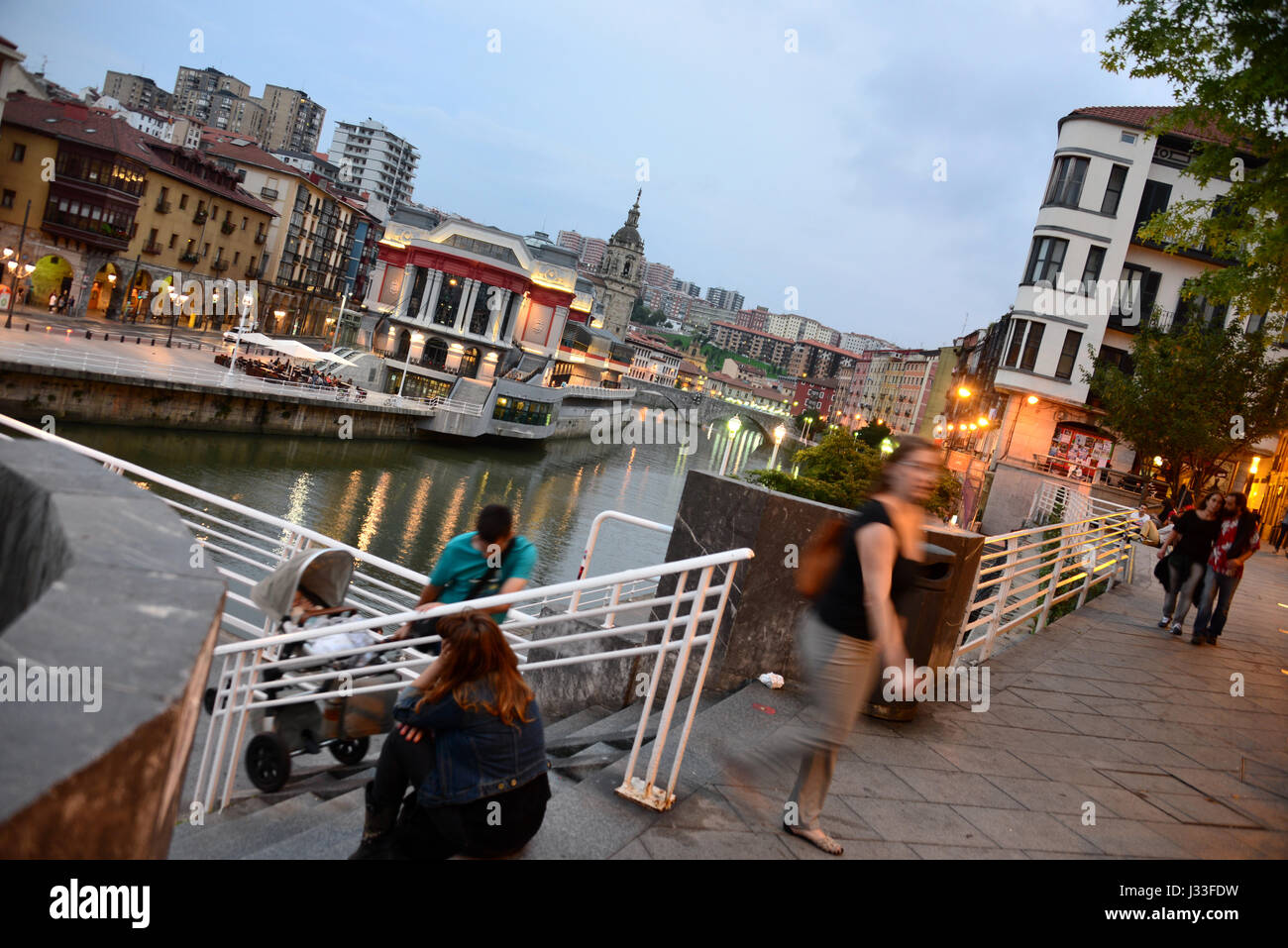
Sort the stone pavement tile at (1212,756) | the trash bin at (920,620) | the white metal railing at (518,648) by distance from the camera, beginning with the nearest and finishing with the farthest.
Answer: the white metal railing at (518,648) < the trash bin at (920,620) < the stone pavement tile at (1212,756)

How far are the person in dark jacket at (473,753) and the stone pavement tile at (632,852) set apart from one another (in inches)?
12.3

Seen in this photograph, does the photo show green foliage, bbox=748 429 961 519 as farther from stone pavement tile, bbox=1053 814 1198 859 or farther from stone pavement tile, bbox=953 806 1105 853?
stone pavement tile, bbox=953 806 1105 853

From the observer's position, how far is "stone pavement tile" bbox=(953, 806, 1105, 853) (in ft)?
13.8

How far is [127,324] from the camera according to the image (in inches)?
1917

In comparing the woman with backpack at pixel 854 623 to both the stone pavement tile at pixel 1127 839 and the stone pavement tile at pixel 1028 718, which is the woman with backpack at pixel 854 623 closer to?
the stone pavement tile at pixel 1127 839

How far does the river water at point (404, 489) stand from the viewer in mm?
27047

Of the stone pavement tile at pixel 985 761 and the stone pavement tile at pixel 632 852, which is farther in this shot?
the stone pavement tile at pixel 985 761

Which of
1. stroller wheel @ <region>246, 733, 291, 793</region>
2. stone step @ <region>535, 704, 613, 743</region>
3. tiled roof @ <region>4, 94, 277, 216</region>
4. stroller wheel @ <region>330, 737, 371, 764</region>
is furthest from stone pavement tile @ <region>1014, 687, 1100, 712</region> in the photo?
tiled roof @ <region>4, 94, 277, 216</region>

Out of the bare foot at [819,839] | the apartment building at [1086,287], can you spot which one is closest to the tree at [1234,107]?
the bare foot at [819,839]

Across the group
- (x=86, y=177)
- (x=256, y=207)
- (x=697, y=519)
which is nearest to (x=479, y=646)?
(x=697, y=519)

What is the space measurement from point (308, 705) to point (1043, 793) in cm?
399

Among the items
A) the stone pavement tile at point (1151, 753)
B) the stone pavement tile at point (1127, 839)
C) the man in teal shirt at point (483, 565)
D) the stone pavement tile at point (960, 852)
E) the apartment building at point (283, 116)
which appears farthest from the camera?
the apartment building at point (283, 116)
